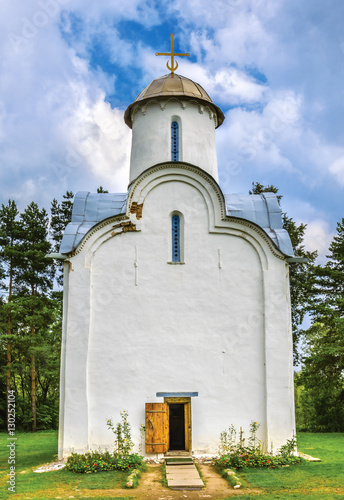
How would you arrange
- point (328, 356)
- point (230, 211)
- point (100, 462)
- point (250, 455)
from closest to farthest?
point (100, 462) → point (250, 455) → point (230, 211) → point (328, 356)

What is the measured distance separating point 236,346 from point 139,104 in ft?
28.8

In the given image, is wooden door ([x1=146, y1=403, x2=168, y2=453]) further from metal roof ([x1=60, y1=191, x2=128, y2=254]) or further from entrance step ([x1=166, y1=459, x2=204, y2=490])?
metal roof ([x1=60, y1=191, x2=128, y2=254])

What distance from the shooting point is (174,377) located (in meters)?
12.5

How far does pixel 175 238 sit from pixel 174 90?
552 centimetres

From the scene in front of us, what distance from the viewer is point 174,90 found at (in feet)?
52.4

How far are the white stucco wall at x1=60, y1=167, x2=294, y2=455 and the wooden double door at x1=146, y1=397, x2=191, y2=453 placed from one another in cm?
23

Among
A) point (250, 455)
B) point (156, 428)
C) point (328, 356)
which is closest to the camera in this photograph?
point (250, 455)

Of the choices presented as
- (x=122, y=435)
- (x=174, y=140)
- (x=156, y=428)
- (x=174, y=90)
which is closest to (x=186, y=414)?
(x=156, y=428)

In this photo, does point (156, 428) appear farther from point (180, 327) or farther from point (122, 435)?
point (180, 327)

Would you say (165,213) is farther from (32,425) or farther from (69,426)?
(32,425)

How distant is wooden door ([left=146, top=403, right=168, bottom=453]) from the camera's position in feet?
39.3

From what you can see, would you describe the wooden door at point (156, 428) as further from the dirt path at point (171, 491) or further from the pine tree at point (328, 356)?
the pine tree at point (328, 356)

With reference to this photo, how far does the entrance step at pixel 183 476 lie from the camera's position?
973 cm

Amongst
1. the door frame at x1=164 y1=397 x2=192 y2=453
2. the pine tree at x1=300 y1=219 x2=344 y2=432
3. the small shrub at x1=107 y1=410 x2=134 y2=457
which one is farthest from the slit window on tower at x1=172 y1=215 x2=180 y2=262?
the pine tree at x1=300 y1=219 x2=344 y2=432
